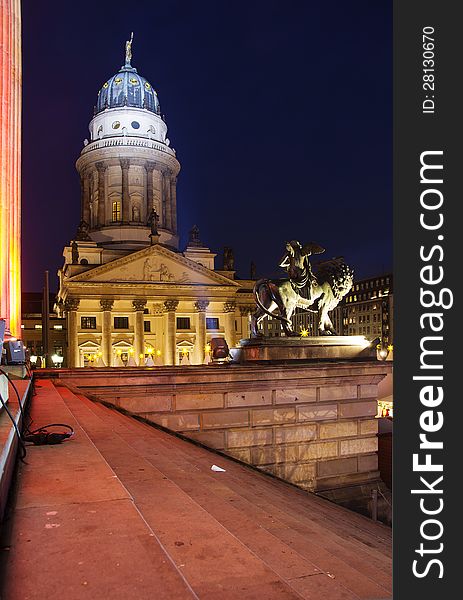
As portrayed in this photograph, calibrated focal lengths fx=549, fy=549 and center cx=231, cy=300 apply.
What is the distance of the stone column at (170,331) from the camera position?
62.7m

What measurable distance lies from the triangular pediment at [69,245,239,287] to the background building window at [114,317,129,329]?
→ 466 cm

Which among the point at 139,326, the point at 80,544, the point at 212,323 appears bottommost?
the point at 80,544

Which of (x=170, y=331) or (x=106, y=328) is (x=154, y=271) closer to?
(x=170, y=331)

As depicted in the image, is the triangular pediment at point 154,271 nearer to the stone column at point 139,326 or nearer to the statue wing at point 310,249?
the stone column at point 139,326

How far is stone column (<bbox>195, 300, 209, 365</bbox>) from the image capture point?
6438 cm

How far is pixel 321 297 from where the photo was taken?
792 inches

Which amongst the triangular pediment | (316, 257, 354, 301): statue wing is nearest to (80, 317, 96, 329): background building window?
the triangular pediment

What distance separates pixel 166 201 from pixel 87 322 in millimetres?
25050

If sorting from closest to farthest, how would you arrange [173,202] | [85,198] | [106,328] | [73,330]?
[73,330] → [106,328] → [85,198] → [173,202]

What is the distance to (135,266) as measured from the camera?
6297 cm

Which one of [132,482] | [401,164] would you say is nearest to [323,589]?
[132,482]

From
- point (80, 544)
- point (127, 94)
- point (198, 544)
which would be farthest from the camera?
point (127, 94)

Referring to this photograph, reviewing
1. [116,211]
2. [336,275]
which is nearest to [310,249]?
[336,275]

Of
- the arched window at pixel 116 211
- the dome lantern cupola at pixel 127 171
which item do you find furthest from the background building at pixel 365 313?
the arched window at pixel 116 211
